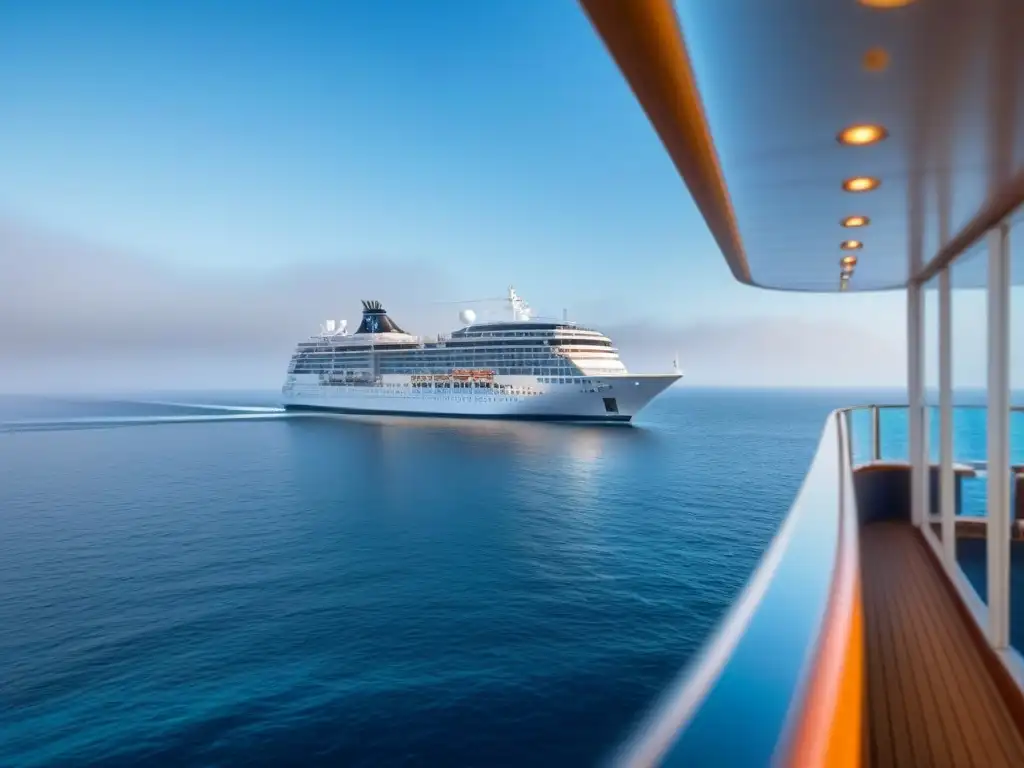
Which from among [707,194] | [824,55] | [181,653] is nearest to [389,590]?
[181,653]

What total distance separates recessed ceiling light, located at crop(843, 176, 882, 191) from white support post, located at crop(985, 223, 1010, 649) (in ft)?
2.36

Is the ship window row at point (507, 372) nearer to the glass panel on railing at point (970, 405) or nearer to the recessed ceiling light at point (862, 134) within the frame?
the glass panel on railing at point (970, 405)

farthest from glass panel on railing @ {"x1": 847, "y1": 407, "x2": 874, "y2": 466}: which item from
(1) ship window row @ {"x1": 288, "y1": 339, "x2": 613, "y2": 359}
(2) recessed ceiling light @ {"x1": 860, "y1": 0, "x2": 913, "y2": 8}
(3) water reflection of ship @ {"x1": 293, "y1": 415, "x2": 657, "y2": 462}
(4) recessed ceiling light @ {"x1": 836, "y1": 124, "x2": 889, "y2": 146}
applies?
(1) ship window row @ {"x1": 288, "y1": 339, "x2": 613, "y2": 359}

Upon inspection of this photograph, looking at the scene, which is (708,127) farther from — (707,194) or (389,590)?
(389,590)

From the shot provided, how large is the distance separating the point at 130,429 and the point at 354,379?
44.2 ft

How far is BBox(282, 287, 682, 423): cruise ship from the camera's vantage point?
113 feet

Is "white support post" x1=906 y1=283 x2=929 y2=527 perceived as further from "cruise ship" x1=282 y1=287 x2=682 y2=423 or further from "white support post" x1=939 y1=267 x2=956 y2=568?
"cruise ship" x1=282 y1=287 x2=682 y2=423

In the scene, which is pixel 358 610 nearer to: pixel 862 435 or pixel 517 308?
pixel 862 435

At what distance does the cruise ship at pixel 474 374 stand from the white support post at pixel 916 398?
1078 inches

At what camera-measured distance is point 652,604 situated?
8164 mm

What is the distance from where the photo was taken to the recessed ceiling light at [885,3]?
0.98 m

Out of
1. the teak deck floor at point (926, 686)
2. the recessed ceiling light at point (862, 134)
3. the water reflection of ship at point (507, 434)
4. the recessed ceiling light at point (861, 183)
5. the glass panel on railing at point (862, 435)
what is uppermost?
the recessed ceiling light at point (861, 183)

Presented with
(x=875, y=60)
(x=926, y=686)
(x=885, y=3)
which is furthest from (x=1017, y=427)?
(x=885, y=3)

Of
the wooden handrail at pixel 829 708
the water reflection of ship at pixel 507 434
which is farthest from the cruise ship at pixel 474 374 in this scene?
the wooden handrail at pixel 829 708
